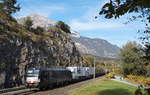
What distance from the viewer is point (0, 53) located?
34375 millimetres

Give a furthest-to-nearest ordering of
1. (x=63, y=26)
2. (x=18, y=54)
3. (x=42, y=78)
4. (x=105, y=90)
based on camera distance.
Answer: (x=63, y=26) < (x=18, y=54) < (x=42, y=78) < (x=105, y=90)

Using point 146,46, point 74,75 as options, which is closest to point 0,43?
point 74,75

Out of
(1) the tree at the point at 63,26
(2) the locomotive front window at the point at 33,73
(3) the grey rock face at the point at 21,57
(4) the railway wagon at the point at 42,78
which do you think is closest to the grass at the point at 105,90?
(4) the railway wagon at the point at 42,78

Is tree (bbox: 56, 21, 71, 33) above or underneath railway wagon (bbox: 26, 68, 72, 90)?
above

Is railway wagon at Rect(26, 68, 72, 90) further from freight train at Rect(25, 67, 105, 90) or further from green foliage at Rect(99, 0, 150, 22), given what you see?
green foliage at Rect(99, 0, 150, 22)

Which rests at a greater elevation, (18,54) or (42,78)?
(18,54)

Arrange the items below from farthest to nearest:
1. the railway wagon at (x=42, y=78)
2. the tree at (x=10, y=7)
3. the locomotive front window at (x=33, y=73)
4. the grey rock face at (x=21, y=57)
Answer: the tree at (x=10, y=7)
the grey rock face at (x=21, y=57)
the locomotive front window at (x=33, y=73)
the railway wagon at (x=42, y=78)

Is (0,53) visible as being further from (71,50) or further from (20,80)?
(71,50)

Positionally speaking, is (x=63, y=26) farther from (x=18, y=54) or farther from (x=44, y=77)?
(x=44, y=77)

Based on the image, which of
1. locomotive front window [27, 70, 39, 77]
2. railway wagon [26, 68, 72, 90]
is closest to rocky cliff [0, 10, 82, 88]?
locomotive front window [27, 70, 39, 77]

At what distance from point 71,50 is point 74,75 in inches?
883

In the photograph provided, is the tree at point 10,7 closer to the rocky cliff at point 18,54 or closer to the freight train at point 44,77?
the rocky cliff at point 18,54

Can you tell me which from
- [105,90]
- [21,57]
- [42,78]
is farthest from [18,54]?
[105,90]

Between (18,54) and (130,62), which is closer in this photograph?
(18,54)
